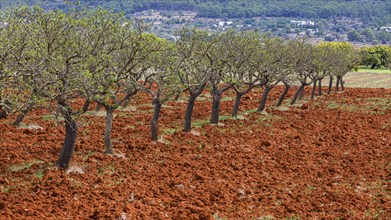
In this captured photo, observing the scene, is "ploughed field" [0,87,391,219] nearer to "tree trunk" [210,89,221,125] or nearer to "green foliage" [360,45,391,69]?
"tree trunk" [210,89,221,125]

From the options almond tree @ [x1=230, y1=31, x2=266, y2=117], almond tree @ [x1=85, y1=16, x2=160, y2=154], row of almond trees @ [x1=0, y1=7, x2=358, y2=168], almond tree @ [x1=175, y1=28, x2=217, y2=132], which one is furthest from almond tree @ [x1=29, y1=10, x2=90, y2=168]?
almond tree @ [x1=230, y1=31, x2=266, y2=117]

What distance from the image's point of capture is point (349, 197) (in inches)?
782

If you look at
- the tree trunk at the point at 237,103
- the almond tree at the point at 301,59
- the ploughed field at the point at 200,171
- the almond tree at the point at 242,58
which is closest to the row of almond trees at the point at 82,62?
the almond tree at the point at 242,58

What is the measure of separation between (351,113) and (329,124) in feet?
25.0

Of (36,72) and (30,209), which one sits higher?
(36,72)

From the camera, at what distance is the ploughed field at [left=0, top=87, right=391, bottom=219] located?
17.6 metres

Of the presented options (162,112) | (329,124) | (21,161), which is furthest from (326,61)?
(21,161)

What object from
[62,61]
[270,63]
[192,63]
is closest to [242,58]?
[270,63]

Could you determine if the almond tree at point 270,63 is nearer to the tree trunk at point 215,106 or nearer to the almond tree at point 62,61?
the tree trunk at point 215,106

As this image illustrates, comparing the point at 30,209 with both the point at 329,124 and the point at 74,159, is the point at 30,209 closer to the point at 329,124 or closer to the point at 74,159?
the point at 74,159

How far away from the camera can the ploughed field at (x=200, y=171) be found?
17562mm

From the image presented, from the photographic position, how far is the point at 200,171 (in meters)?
22.6

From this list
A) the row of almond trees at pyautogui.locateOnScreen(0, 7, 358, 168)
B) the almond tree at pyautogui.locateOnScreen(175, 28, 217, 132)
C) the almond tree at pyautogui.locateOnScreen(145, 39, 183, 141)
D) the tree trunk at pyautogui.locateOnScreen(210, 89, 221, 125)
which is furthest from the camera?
the tree trunk at pyautogui.locateOnScreen(210, 89, 221, 125)

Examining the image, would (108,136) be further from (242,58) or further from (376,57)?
(376,57)
